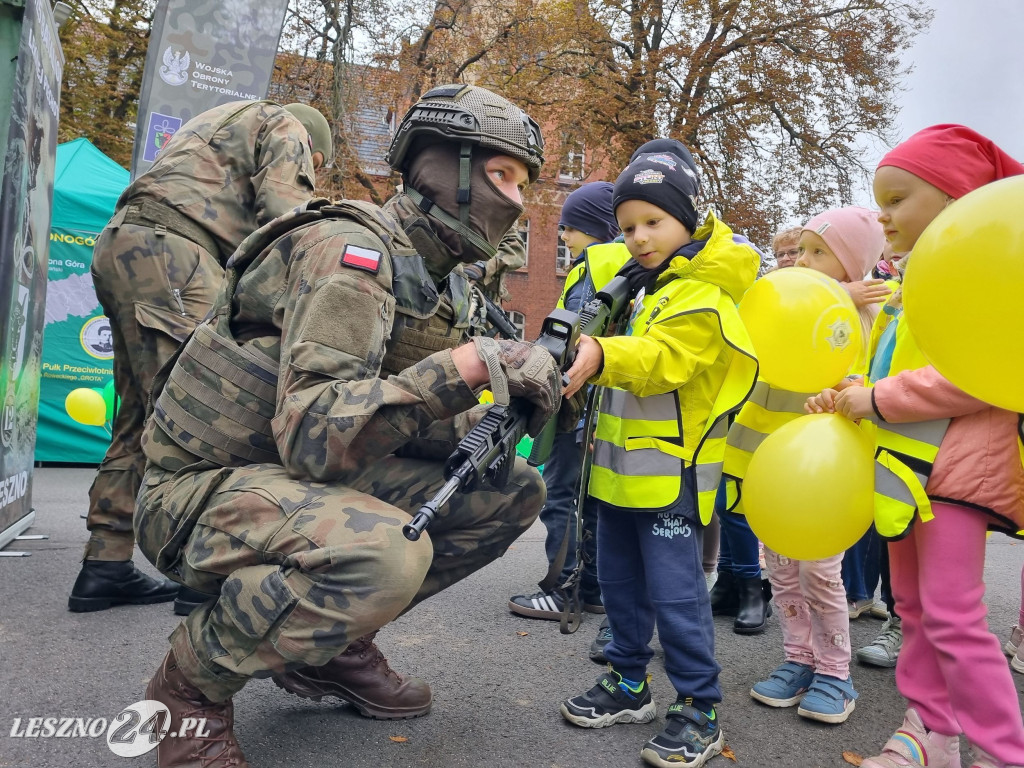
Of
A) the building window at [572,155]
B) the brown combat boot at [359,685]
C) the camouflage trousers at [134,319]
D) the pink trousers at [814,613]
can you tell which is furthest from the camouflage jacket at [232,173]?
the building window at [572,155]

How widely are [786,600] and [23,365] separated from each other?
4.28 m

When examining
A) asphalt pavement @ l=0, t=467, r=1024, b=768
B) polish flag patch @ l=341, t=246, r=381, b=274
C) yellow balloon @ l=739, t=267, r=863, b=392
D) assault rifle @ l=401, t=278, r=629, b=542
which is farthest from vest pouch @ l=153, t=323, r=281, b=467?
yellow balloon @ l=739, t=267, r=863, b=392

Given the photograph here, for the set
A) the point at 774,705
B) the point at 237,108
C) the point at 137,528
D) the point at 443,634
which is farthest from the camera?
the point at 237,108

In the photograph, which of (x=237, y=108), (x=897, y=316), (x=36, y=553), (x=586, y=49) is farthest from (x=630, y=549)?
(x=586, y=49)

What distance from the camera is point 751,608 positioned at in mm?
3779

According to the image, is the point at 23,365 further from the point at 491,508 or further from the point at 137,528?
the point at 491,508

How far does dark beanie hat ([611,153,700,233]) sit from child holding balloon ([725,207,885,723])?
80 cm

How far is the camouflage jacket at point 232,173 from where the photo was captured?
3.51 m

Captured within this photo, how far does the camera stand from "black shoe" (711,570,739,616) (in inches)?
157

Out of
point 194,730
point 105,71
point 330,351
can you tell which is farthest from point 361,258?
point 105,71

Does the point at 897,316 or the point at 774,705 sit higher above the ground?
the point at 897,316

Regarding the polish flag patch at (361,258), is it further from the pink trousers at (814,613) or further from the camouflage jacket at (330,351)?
the pink trousers at (814,613)

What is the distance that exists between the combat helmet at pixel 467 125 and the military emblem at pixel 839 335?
1116 mm

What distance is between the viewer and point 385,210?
96.1 inches
